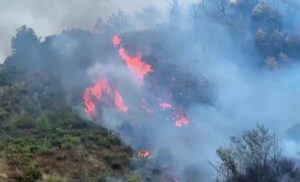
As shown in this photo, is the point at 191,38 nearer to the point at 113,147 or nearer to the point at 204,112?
the point at 204,112

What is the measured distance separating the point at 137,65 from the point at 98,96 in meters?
17.6

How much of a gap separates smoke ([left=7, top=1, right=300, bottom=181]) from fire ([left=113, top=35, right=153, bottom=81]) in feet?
2.50

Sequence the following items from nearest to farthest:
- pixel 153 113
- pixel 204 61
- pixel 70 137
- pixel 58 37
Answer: pixel 70 137, pixel 153 113, pixel 204 61, pixel 58 37

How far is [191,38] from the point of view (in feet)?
360

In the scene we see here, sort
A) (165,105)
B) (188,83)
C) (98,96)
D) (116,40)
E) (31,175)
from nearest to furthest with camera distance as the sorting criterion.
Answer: (31,175) < (98,96) < (165,105) < (188,83) < (116,40)

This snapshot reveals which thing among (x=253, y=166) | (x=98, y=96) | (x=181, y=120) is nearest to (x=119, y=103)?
(x=98, y=96)

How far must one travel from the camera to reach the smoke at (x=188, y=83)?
59812 millimetres

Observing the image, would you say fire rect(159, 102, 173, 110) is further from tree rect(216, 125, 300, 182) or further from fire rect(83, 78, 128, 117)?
tree rect(216, 125, 300, 182)

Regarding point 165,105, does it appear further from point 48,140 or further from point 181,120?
point 48,140

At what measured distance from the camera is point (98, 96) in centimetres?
7406

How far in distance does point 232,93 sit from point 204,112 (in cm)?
1148

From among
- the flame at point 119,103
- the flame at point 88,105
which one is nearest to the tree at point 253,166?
the flame at point 88,105

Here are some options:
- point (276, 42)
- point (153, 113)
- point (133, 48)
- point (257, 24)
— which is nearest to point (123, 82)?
point (153, 113)

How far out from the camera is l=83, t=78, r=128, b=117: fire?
7004 cm
